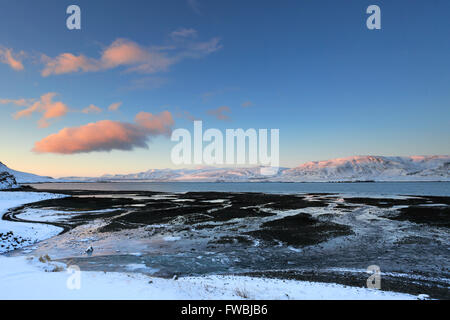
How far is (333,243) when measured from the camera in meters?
17.3

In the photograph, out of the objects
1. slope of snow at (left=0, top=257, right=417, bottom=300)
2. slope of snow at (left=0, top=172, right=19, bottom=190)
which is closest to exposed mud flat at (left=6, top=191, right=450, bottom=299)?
slope of snow at (left=0, top=257, right=417, bottom=300)

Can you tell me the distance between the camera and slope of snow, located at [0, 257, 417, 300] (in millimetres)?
7266

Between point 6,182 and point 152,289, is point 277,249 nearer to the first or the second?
point 152,289

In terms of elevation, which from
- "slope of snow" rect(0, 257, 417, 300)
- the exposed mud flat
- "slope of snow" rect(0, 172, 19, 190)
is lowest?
"slope of snow" rect(0, 172, 19, 190)

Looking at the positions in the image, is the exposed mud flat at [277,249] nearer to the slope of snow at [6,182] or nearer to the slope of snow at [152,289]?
the slope of snow at [152,289]

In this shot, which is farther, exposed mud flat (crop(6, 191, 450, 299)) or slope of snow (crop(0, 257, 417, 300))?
exposed mud flat (crop(6, 191, 450, 299))

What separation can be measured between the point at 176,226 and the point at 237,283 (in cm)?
1589

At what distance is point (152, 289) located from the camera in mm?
7855

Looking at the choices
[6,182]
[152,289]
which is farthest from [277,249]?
[6,182]

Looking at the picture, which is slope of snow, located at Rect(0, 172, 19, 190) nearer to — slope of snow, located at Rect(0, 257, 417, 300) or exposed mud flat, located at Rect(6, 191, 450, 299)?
exposed mud flat, located at Rect(6, 191, 450, 299)

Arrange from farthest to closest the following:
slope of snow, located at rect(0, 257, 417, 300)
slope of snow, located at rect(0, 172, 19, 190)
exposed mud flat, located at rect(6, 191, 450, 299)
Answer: slope of snow, located at rect(0, 172, 19, 190), exposed mud flat, located at rect(6, 191, 450, 299), slope of snow, located at rect(0, 257, 417, 300)
